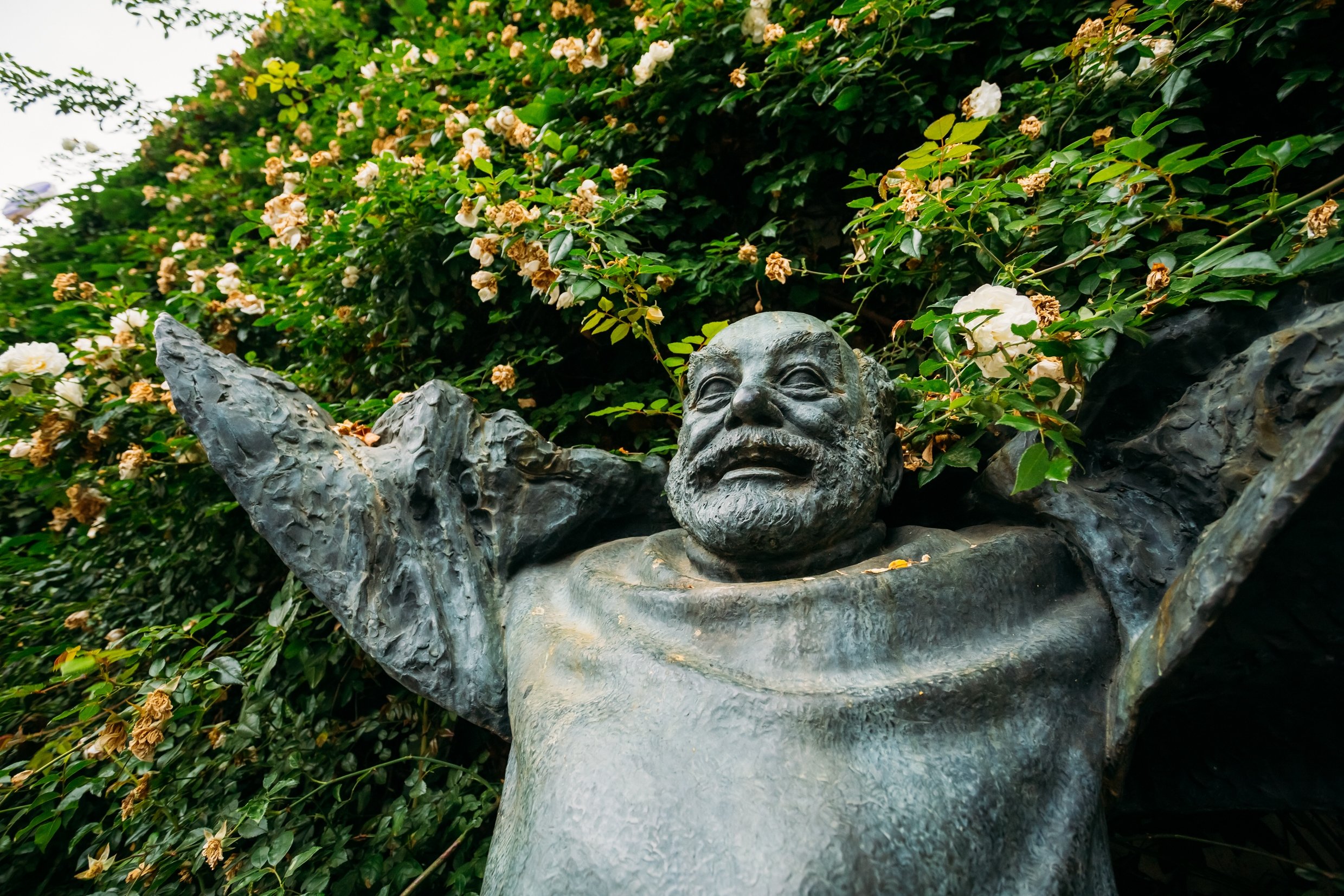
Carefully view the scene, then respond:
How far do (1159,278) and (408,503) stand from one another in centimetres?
159

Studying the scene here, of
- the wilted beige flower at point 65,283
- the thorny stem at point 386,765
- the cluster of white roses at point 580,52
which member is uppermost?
the cluster of white roses at point 580,52

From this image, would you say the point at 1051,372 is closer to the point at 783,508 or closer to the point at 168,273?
the point at 783,508

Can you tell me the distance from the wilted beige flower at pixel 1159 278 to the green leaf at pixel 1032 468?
43cm

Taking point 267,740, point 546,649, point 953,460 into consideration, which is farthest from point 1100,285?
point 267,740

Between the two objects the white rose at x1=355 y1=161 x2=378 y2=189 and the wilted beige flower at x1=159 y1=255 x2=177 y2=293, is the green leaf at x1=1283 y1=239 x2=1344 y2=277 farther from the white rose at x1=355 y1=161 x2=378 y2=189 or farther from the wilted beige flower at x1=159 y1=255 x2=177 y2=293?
the wilted beige flower at x1=159 y1=255 x2=177 y2=293

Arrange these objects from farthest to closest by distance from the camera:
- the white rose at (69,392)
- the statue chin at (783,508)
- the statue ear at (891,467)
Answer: the white rose at (69,392) < the statue ear at (891,467) < the statue chin at (783,508)

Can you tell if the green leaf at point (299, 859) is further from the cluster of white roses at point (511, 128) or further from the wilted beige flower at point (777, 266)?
the cluster of white roses at point (511, 128)

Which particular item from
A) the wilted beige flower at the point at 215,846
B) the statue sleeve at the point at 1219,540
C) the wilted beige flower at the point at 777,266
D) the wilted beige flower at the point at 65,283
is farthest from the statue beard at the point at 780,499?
the wilted beige flower at the point at 65,283

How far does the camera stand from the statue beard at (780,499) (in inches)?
61.3

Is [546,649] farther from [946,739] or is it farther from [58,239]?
[58,239]

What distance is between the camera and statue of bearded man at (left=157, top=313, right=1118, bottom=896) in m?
1.17

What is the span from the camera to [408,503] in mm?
1798

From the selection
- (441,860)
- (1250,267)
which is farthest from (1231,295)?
(441,860)

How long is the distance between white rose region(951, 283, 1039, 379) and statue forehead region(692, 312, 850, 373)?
0.31 meters
